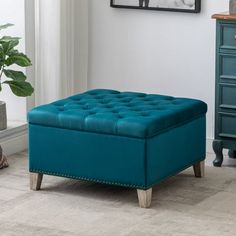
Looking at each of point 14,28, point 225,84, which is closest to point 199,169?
point 225,84

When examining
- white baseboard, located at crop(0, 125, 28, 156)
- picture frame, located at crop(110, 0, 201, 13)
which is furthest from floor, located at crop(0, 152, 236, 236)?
picture frame, located at crop(110, 0, 201, 13)

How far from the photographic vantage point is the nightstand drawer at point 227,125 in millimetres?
5672

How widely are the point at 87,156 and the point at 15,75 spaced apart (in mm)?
1062

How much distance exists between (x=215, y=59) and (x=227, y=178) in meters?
0.78

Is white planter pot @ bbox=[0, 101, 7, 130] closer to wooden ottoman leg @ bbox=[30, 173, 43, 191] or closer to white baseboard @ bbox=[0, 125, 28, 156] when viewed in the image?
white baseboard @ bbox=[0, 125, 28, 156]

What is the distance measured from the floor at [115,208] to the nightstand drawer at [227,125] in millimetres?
244

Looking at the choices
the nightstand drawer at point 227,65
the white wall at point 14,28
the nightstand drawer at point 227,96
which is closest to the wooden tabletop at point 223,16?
the nightstand drawer at point 227,65

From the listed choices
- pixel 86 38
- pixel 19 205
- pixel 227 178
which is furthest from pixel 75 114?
pixel 86 38

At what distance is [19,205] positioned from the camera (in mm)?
5035

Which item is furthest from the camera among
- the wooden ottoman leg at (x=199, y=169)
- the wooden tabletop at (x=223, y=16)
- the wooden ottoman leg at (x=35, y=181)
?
the wooden ottoman leg at (x=199, y=169)

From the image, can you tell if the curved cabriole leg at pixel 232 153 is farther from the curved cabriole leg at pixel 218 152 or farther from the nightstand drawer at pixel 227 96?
the nightstand drawer at pixel 227 96

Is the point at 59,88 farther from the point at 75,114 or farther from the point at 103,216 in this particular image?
the point at 103,216

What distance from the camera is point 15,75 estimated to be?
19.2ft

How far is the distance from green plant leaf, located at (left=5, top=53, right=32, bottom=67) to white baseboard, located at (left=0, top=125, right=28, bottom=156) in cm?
56
